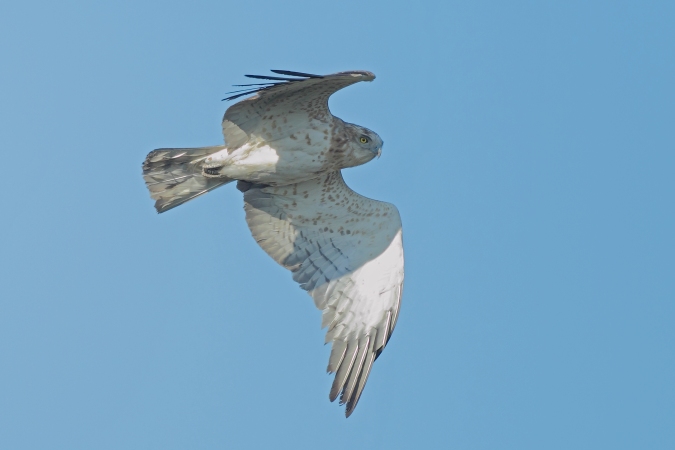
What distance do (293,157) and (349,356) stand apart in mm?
2119

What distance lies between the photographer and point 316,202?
11961 mm

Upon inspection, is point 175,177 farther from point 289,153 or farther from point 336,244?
point 336,244

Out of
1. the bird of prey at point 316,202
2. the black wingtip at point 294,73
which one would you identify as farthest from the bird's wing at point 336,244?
the black wingtip at point 294,73

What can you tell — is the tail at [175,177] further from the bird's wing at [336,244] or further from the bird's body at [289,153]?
the bird's wing at [336,244]

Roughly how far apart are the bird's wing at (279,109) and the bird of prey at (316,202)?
0.01 m

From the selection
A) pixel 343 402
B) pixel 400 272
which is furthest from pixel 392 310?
pixel 343 402

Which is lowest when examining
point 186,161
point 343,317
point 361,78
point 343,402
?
point 343,402

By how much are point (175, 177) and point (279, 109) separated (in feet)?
4.67

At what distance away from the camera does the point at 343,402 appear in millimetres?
10883

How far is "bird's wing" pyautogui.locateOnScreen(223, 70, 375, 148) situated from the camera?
10.4m

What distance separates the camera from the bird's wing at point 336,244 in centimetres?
1155

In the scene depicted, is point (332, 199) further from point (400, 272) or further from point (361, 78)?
point (361, 78)

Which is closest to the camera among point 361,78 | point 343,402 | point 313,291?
point 361,78

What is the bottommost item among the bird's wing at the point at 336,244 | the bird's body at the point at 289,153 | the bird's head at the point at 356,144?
the bird's wing at the point at 336,244
